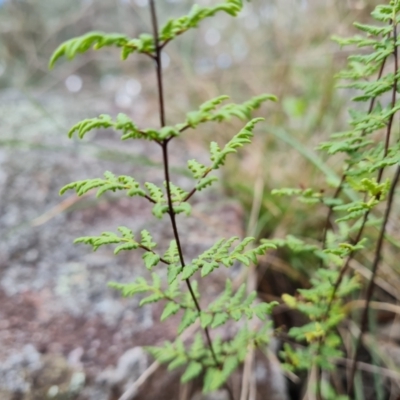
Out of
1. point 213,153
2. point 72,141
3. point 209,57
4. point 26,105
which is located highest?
point 209,57

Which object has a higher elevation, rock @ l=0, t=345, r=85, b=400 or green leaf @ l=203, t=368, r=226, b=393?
rock @ l=0, t=345, r=85, b=400

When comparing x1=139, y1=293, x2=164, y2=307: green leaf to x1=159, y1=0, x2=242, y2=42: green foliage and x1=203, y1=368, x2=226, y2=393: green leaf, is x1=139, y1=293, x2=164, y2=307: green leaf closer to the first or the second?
x1=203, y1=368, x2=226, y2=393: green leaf

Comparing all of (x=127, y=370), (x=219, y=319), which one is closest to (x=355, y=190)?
(x=219, y=319)

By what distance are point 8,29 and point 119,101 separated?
1236 millimetres

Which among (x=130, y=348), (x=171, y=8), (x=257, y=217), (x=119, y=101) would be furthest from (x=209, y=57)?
(x=130, y=348)

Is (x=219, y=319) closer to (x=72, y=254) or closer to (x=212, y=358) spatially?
(x=212, y=358)

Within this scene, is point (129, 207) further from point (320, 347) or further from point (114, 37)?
point (114, 37)

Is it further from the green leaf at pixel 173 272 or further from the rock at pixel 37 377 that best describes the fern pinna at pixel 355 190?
the rock at pixel 37 377

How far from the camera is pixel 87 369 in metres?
0.80

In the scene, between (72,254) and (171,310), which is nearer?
(171,310)

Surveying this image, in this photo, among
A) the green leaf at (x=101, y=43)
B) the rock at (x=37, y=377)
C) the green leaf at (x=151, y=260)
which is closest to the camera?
the green leaf at (x=101, y=43)

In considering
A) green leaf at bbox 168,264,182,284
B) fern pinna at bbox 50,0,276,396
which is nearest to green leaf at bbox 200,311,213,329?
fern pinna at bbox 50,0,276,396

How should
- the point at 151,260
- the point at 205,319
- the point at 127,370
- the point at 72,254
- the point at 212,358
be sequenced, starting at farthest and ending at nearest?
the point at 72,254 → the point at 127,370 → the point at 212,358 → the point at 205,319 → the point at 151,260

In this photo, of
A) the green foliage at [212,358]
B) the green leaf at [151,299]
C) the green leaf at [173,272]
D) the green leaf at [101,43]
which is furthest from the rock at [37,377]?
the green leaf at [101,43]
